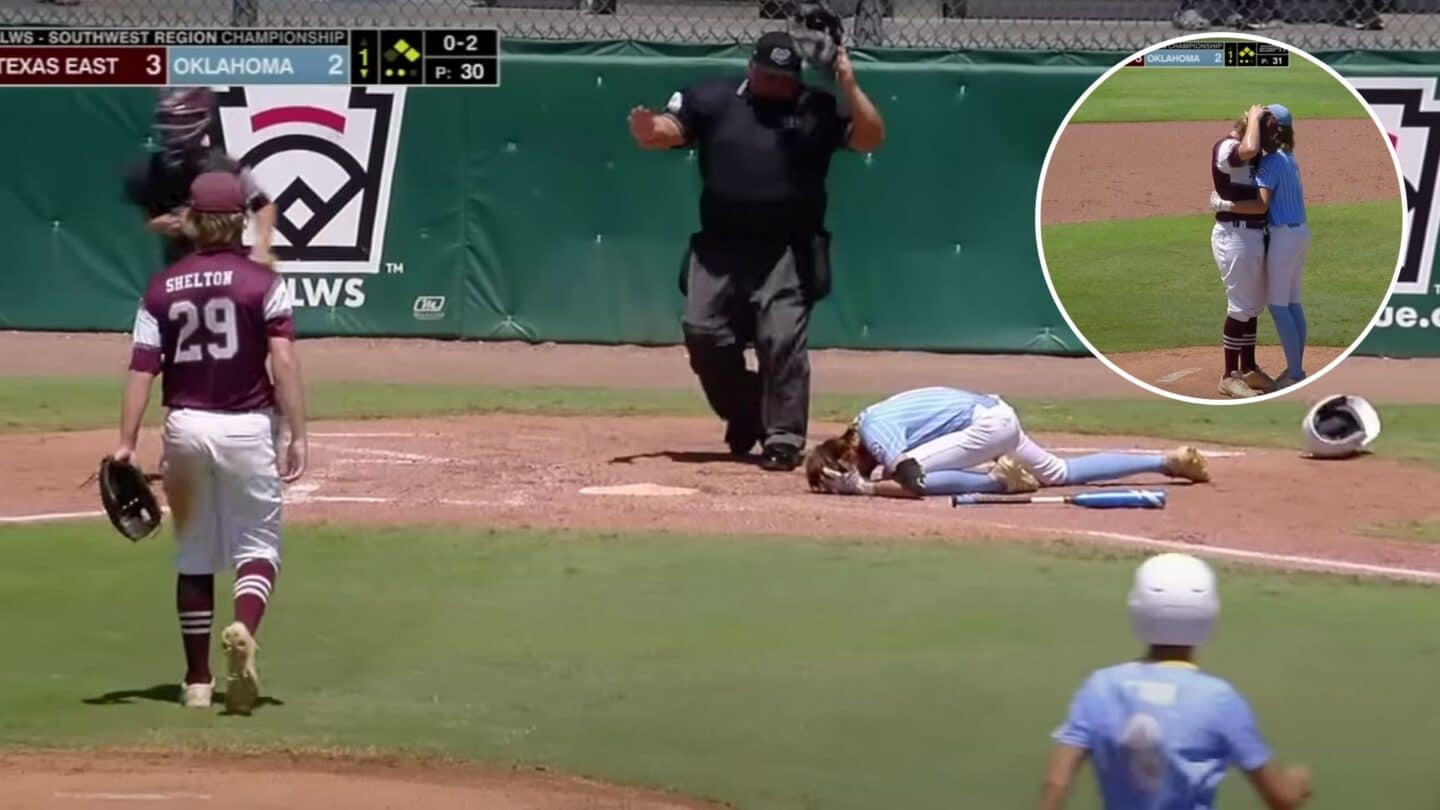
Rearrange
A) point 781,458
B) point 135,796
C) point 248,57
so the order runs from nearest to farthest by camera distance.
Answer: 1. point 135,796
2. point 781,458
3. point 248,57

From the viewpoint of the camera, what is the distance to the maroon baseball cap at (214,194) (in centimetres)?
736

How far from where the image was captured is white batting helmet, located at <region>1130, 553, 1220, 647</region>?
4.46 meters

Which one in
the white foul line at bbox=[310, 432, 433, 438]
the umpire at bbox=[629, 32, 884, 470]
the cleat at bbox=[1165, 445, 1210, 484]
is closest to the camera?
the cleat at bbox=[1165, 445, 1210, 484]

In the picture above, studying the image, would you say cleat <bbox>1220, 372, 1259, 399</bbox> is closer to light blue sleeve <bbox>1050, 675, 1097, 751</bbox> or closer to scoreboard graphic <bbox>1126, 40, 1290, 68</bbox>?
scoreboard graphic <bbox>1126, 40, 1290, 68</bbox>

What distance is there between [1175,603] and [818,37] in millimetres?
7595

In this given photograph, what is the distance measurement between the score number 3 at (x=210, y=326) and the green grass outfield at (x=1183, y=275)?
720cm

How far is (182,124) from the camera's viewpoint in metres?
10.3

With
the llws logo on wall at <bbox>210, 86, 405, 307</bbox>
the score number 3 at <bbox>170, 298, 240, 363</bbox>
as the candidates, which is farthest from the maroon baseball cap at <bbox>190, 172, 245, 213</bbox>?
the llws logo on wall at <bbox>210, 86, 405, 307</bbox>

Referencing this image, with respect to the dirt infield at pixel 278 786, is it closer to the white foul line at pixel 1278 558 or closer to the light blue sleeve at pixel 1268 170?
the white foul line at pixel 1278 558

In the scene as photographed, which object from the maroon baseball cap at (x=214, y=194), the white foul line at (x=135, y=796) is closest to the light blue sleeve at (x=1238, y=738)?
the white foul line at (x=135, y=796)

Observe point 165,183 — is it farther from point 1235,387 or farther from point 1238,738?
point 1238,738

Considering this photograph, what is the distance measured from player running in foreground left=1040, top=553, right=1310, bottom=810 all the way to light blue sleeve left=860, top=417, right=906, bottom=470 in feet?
22.5

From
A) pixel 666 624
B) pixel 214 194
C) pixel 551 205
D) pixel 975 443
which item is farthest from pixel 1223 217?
pixel 214 194

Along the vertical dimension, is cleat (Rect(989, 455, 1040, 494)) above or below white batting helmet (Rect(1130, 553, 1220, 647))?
below
